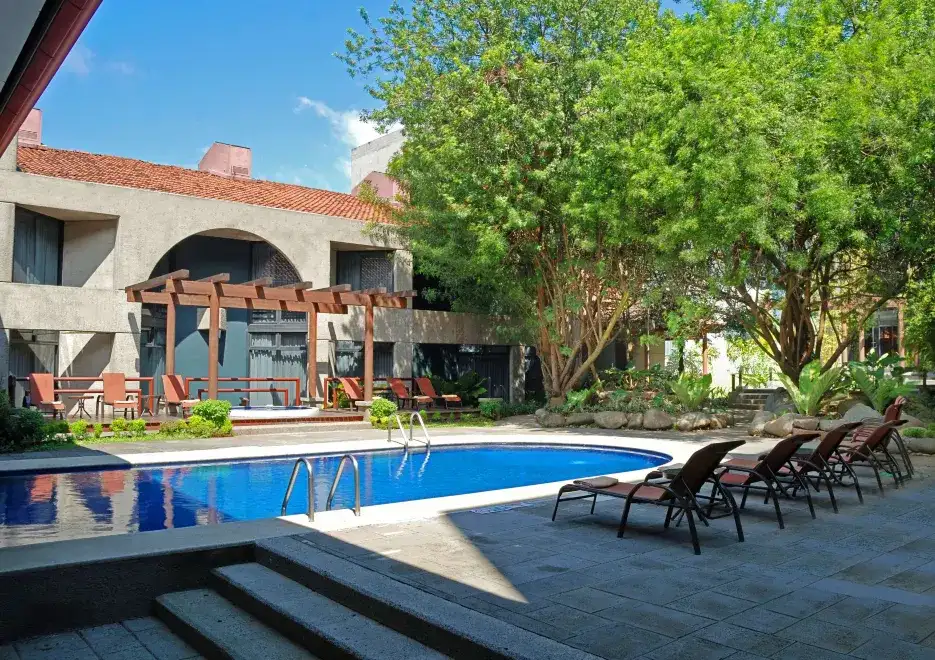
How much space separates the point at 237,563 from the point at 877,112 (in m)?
14.6

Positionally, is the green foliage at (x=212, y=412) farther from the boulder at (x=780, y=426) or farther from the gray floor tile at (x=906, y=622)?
the gray floor tile at (x=906, y=622)

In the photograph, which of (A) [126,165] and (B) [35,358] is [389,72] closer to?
(A) [126,165]

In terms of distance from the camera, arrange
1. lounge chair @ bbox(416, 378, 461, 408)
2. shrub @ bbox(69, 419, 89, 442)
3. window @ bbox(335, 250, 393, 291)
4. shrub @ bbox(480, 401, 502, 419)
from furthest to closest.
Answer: window @ bbox(335, 250, 393, 291)
lounge chair @ bbox(416, 378, 461, 408)
shrub @ bbox(480, 401, 502, 419)
shrub @ bbox(69, 419, 89, 442)

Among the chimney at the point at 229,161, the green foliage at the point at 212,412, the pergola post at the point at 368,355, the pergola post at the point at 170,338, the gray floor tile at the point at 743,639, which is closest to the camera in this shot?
the gray floor tile at the point at 743,639

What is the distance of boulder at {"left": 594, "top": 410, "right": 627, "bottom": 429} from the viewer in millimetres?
19328

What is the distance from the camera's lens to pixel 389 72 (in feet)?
76.4

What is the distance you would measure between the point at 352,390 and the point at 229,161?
1172 centimetres

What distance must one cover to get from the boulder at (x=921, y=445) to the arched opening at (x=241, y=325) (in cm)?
1664

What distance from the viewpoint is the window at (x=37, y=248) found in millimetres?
20047

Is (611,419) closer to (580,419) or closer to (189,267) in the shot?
(580,419)

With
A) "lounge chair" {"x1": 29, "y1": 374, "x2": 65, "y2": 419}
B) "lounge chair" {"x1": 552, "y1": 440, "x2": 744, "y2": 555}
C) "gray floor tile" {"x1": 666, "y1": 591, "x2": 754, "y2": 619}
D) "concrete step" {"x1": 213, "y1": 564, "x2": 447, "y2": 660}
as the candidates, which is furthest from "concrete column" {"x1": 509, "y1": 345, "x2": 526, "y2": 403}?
"gray floor tile" {"x1": 666, "y1": 591, "x2": 754, "y2": 619}

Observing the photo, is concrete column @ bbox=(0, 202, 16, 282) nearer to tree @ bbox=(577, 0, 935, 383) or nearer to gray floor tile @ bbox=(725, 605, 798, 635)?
tree @ bbox=(577, 0, 935, 383)

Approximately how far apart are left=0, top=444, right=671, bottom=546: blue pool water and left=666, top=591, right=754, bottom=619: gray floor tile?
5469 millimetres

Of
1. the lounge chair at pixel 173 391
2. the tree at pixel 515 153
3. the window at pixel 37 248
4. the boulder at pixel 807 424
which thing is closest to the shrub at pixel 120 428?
the lounge chair at pixel 173 391
